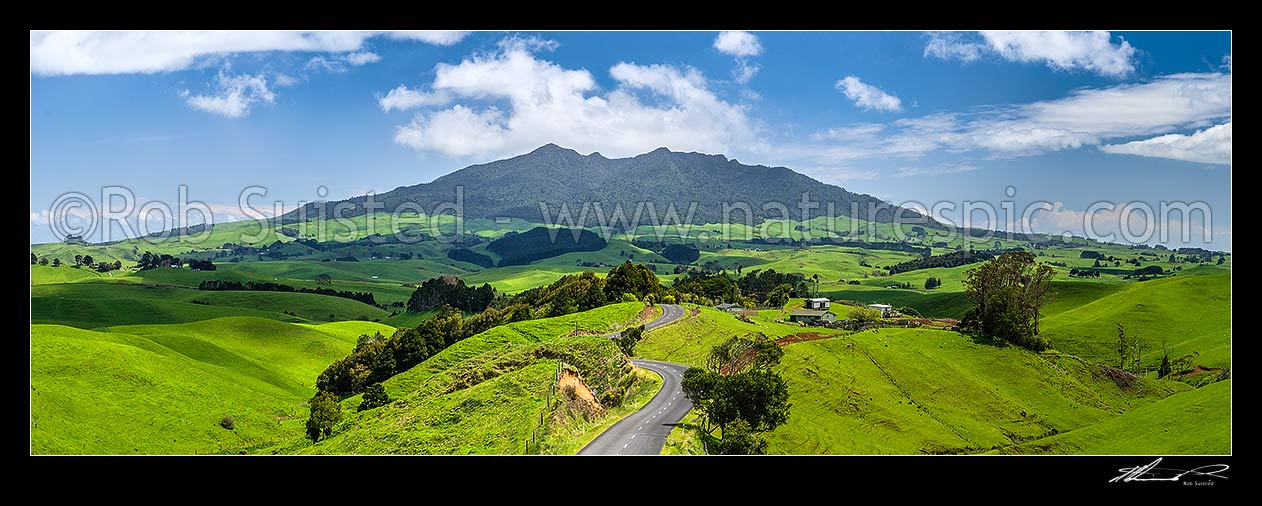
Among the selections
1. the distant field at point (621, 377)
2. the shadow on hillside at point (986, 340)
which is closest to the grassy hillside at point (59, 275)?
the distant field at point (621, 377)

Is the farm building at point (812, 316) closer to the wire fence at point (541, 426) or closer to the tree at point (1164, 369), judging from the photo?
the tree at point (1164, 369)

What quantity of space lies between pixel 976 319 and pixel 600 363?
115ft

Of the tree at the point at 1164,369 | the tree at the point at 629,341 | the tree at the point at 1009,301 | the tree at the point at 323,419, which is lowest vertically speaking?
the tree at the point at 323,419

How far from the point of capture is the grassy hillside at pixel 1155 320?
2825 inches

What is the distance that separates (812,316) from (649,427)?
5532cm

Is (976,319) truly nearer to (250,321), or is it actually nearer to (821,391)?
(821,391)

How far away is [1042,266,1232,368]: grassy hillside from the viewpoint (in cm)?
7175

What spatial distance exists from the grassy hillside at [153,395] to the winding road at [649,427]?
93.6 feet

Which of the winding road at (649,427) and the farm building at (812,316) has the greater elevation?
the farm building at (812,316)

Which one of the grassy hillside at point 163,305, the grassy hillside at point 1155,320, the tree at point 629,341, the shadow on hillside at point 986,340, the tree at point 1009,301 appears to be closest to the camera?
the tree at point 629,341

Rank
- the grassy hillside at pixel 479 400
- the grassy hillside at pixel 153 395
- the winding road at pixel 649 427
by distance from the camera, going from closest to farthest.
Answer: the winding road at pixel 649 427 < the grassy hillside at pixel 479 400 < the grassy hillside at pixel 153 395
